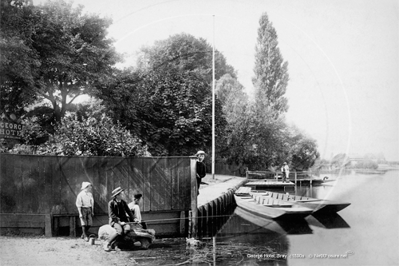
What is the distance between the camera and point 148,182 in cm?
876

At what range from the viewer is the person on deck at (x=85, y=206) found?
25.0ft

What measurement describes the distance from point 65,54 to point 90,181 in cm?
706

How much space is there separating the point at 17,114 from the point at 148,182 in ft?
25.5

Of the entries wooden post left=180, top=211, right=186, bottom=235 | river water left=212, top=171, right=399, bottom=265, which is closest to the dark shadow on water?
river water left=212, top=171, right=399, bottom=265

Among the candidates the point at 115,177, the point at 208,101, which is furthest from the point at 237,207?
the point at 115,177

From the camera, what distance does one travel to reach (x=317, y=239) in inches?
460

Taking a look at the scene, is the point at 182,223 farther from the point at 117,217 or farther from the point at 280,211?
the point at 280,211

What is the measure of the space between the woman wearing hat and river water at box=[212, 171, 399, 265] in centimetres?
229

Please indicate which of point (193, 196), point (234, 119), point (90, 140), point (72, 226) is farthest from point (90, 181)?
point (234, 119)

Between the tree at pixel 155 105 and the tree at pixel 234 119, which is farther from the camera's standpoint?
the tree at pixel 234 119

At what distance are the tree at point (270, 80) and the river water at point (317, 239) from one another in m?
6.08

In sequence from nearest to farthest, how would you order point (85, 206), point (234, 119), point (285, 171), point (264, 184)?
point (85, 206), point (234, 119), point (264, 184), point (285, 171)

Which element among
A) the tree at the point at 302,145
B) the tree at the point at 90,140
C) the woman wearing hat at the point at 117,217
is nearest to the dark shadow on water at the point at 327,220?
the tree at the point at 302,145

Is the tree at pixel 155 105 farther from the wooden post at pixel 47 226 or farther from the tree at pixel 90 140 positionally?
the wooden post at pixel 47 226
